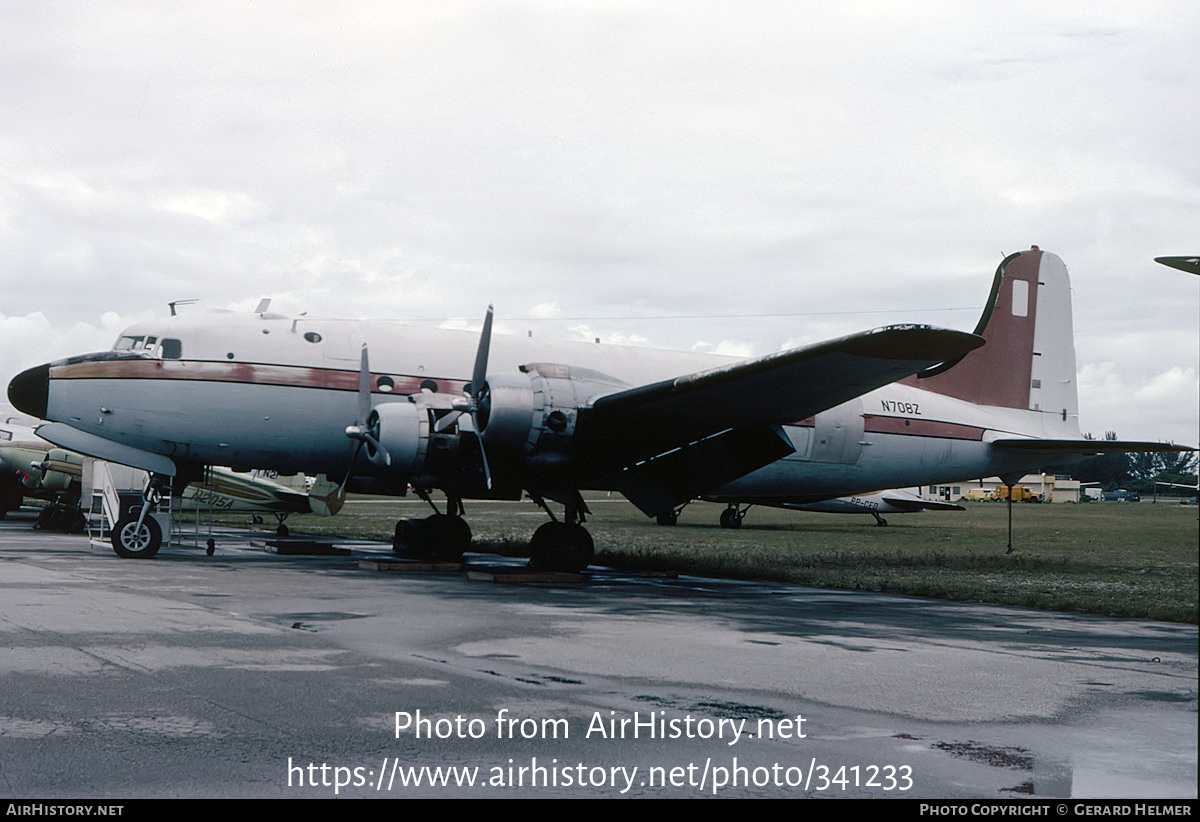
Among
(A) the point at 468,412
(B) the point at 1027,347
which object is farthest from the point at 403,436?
(B) the point at 1027,347

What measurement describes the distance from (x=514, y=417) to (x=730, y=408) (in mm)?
3336

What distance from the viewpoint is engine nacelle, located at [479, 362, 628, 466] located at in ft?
53.0

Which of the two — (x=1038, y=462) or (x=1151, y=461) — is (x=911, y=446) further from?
(x=1151, y=461)

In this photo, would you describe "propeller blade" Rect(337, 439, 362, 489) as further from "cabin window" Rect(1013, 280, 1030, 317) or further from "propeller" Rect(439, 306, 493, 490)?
"cabin window" Rect(1013, 280, 1030, 317)

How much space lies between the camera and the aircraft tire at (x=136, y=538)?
19922 mm

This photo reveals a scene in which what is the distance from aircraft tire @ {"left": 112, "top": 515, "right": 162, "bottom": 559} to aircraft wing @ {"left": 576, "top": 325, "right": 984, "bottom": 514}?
8742 mm

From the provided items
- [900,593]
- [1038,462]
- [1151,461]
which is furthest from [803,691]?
[1151,461]

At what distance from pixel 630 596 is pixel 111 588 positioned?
690 cm

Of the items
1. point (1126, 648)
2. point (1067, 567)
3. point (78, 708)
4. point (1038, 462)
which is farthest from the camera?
point (1038, 462)

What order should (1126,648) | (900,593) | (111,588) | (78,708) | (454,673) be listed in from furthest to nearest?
(900,593) < (111,588) < (1126,648) < (454,673) < (78,708)

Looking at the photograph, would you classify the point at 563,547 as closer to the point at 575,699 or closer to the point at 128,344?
the point at 128,344

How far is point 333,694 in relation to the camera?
748cm

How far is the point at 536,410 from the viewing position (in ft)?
53.7

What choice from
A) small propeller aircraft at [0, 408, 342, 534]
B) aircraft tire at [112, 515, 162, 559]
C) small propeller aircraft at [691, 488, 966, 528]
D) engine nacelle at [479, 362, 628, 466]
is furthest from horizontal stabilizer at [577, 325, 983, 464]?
small propeller aircraft at [691, 488, 966, 528]
